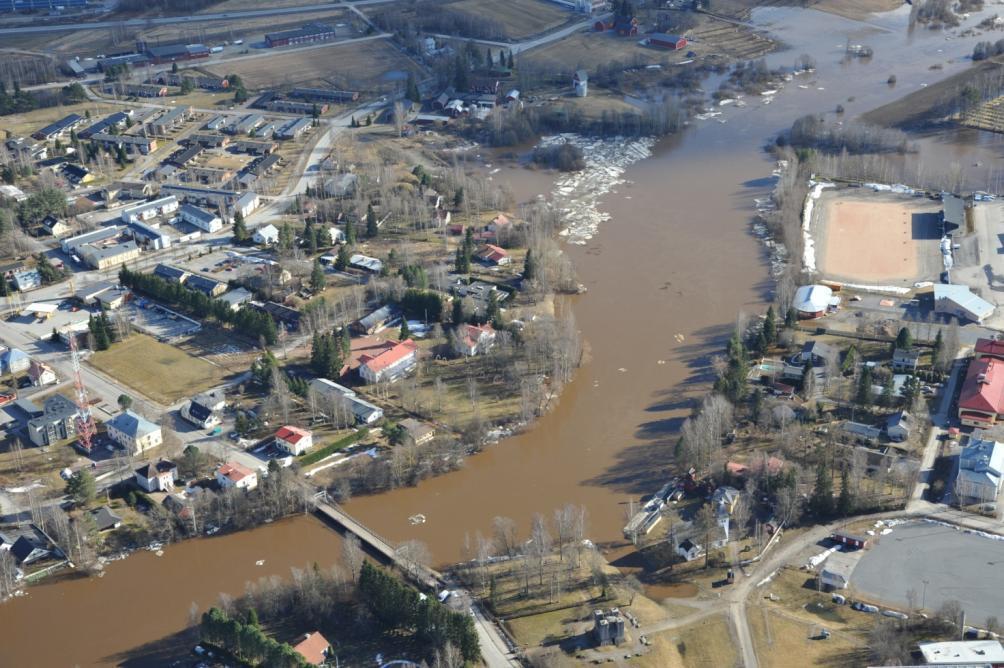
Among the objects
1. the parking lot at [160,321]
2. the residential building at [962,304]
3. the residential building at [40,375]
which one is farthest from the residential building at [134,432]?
the residential building at [962,304]

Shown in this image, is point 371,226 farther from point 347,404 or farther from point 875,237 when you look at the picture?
point 875,237

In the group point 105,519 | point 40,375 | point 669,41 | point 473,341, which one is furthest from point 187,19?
point 105,519

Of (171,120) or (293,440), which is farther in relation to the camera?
(171,120)

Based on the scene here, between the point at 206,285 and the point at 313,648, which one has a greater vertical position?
the point at 206,285

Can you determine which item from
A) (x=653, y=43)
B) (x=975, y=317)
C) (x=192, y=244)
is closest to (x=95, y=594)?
(x=192, y=244)

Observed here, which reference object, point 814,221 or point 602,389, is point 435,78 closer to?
point 814,221

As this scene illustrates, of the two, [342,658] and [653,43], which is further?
[653,43]
